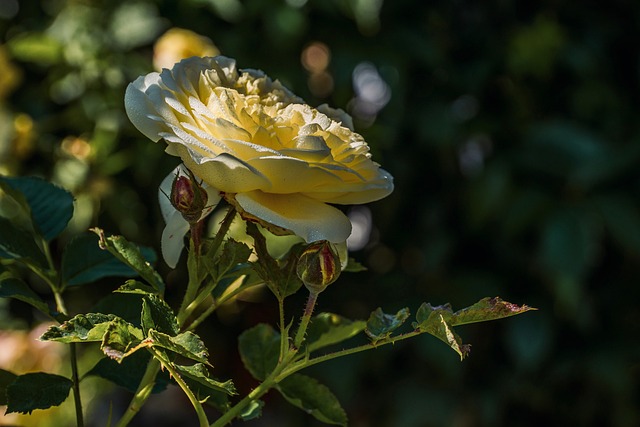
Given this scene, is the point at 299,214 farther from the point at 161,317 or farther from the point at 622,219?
the point at 622,219

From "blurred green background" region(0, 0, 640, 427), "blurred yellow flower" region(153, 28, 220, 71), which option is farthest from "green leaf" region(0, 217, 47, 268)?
"blurred green background" region(0, 0, 640, 427)

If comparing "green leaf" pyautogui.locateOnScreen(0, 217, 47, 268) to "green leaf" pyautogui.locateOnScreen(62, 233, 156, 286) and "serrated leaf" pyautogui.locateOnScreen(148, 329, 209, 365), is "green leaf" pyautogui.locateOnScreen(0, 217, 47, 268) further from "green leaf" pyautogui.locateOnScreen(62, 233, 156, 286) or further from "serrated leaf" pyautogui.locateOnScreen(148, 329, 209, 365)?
"serrated leaf" pyautogui.locateOnScreen(148, 329, 209, 365)

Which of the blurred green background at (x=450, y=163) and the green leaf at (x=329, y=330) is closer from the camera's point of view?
the green leaf at (x=329, y=330)

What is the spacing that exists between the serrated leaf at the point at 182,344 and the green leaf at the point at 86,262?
141mm

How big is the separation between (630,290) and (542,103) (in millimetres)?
392

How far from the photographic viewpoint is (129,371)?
0.42m

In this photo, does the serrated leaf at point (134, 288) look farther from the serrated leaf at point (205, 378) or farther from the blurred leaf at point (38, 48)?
the blurred leaf at point (38, 48)

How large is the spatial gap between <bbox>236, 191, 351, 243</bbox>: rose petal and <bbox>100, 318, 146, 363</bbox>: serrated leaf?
0.21ft

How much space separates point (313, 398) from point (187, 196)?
0.42 ft

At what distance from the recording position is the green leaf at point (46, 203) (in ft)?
1.56

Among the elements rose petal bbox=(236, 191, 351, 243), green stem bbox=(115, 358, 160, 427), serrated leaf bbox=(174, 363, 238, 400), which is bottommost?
green stem bbox=(115, 358, 160, 427)

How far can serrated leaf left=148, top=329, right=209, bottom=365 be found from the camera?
1.02 feet

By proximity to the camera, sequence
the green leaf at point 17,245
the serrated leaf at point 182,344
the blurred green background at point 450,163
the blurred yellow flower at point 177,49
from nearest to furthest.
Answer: the serrated leaf at point 182,344 → the green leaf at point 17,245 → the blurred yellow flower at point 177,49 → the blurred green background at point 450,163

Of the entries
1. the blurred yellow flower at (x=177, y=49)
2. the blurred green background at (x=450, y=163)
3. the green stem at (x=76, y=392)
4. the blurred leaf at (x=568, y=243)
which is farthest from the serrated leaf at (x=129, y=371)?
the blurred leaf at (x=568, y=243)
